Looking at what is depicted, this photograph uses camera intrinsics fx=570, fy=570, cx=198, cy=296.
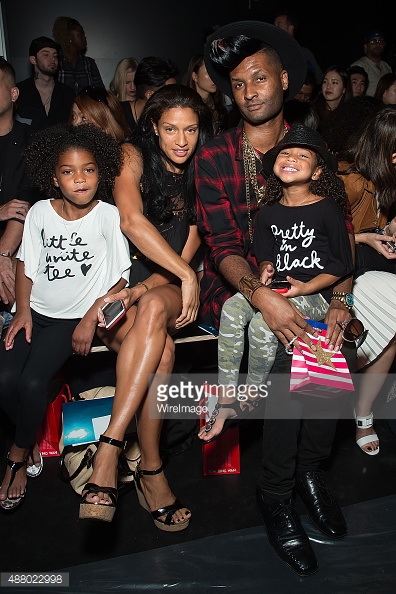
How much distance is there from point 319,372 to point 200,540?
832 millimetres

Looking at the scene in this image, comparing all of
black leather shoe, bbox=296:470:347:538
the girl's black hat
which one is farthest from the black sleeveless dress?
black leather shoe, bbox=296:470:347:538

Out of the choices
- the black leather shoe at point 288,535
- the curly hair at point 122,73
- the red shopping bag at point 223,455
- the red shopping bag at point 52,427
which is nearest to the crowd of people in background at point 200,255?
the black leather shoe at point 288,535

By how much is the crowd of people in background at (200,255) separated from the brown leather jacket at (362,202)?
10mm

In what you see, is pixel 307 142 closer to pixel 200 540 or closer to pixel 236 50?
pixel 236 50

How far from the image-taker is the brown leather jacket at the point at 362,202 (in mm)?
2879

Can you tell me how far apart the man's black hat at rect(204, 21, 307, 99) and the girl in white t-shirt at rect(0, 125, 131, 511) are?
2.06 feet

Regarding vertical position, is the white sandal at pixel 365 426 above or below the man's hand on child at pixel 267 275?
below

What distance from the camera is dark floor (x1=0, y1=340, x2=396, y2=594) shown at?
2092 mm

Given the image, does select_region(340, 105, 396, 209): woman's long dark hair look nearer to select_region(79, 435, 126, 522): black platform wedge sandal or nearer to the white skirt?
the white skirt

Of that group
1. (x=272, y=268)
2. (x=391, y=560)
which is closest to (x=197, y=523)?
(x=391, y=560)

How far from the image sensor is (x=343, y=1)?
7.12 meters

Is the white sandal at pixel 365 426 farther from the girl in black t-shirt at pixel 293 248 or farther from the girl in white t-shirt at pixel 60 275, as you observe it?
the girl in white t-shirt at pixel 60 275

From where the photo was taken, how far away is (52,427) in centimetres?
285

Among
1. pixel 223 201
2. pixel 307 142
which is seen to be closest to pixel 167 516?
pixel 223 201
